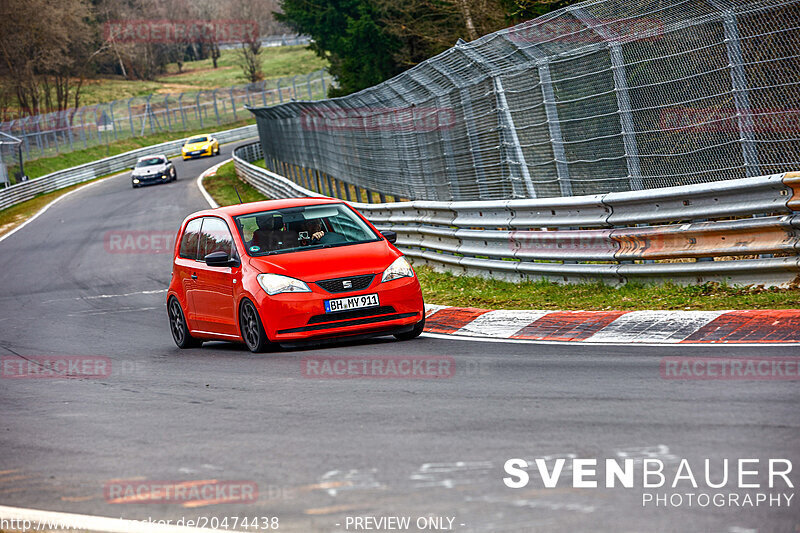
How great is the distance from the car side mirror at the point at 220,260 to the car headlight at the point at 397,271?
1540mm

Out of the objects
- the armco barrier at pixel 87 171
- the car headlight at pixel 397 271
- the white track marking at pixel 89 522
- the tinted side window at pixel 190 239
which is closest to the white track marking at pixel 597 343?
the car headlight at pixel 397 271

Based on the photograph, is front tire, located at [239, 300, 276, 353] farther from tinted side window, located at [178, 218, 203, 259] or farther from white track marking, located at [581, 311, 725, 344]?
white track marking, located at [581, 311, 725, 344]

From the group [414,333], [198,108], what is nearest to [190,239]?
[414,333]

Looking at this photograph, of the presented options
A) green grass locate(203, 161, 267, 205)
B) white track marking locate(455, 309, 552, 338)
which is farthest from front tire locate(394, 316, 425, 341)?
green grass locate(203, 161, 267, 205)

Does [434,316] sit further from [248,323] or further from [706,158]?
[706,158]

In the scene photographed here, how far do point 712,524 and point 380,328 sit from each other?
6.12 metres

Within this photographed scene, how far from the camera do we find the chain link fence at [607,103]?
31.5 ft

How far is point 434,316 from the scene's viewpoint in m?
11.9

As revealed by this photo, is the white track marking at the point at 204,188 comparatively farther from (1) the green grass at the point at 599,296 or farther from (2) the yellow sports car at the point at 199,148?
(1) the green grass at the point at 599,296

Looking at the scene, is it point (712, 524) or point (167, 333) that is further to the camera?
point (167, 333)

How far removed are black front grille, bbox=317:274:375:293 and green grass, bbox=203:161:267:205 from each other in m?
23.1

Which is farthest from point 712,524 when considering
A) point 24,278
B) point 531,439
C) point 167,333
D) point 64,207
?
point 64,207

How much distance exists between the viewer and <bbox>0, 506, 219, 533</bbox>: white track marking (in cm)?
475

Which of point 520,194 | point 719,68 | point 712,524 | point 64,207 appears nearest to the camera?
point 712,524
